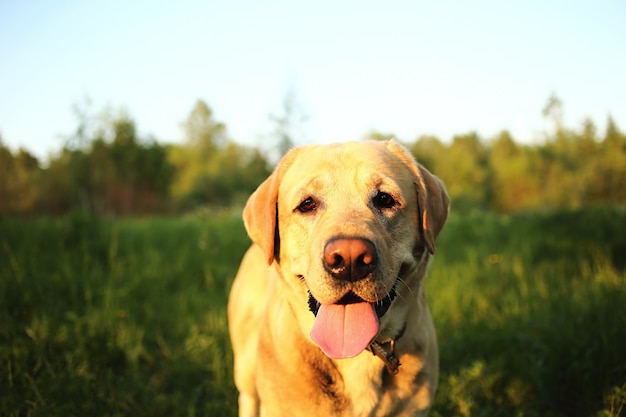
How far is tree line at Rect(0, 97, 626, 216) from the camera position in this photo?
920 inches

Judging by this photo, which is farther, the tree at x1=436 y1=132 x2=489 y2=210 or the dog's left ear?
the tree at x1=436 y1=132 x2=489 y2=210

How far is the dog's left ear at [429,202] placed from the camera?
239 cm

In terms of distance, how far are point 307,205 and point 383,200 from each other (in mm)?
414

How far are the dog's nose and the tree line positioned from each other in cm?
1591

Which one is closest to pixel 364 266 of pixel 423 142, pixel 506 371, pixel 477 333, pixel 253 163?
pixel 506 371

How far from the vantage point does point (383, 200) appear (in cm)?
240

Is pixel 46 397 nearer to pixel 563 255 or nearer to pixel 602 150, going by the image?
pixel 563 255

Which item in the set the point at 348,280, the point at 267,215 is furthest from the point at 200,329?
the point at 348,280

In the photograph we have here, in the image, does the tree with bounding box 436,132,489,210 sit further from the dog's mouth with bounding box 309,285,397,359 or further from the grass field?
the dog's mouth with bounding box 309,285,397,359

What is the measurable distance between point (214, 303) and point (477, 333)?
2847 millimetres

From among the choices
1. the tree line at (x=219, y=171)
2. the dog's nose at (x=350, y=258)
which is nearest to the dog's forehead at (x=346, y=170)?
the dog's nose at (x=350, y=258)

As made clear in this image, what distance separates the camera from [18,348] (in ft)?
10.7

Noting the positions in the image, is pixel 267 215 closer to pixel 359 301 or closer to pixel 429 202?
pixel 359 301

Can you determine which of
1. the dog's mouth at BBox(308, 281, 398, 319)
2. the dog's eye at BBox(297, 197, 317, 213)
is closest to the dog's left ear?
the dog's mouth at BBox(308, 281, 398, 319)
